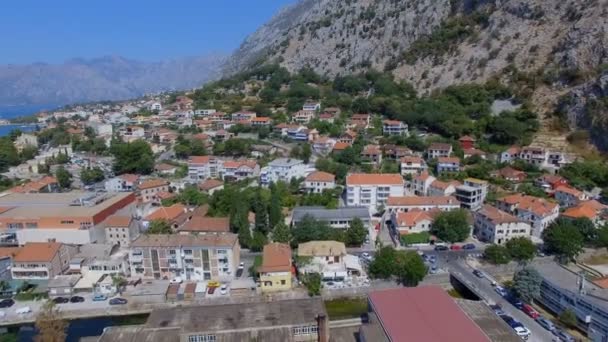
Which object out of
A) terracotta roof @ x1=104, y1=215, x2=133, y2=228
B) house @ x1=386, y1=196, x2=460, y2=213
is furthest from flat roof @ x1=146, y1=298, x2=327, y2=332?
house @ x1=386, y1=196, x2=460, y2=213

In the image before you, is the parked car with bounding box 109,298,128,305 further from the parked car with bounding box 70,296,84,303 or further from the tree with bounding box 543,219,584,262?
the tree with bounding box 543,219,584,262

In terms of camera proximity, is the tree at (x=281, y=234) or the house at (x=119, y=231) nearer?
the tree at (x=281, y=234)

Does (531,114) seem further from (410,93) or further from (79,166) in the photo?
(79,166)

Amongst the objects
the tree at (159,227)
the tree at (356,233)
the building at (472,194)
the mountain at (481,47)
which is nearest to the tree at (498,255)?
the building at (472,194)

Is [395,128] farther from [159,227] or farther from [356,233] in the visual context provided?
[159,227]

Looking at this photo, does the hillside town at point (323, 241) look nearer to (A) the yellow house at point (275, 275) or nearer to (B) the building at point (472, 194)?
(A) the yellow house at point (275, 275)

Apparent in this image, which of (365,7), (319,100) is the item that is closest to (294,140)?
(319,100)
